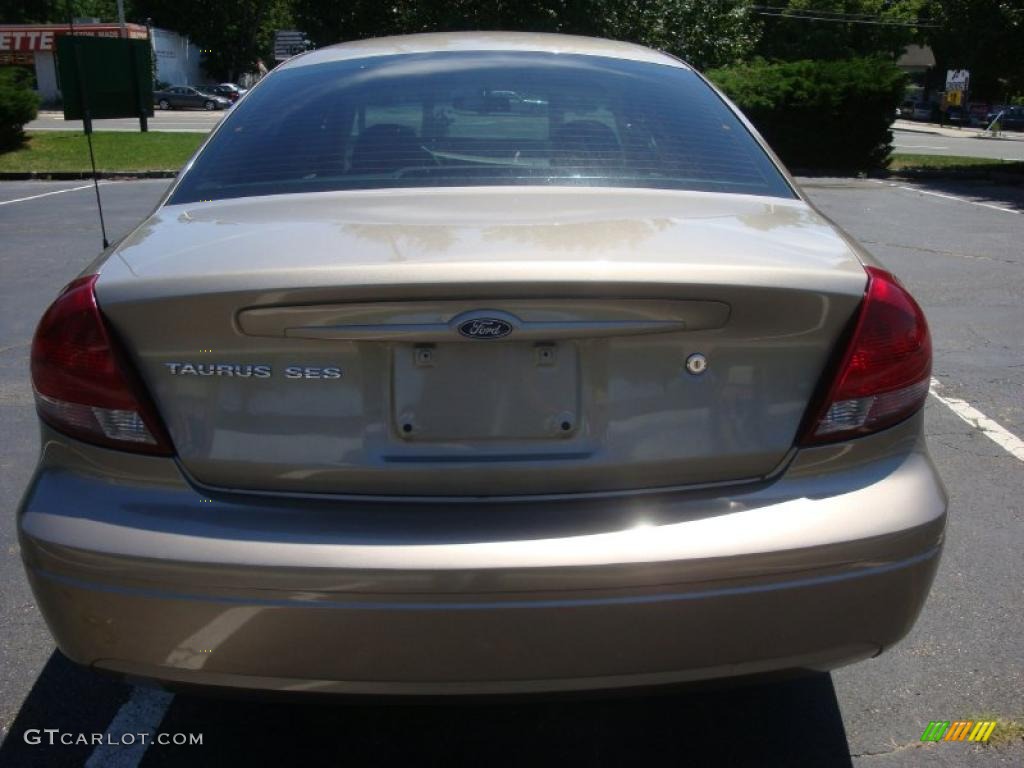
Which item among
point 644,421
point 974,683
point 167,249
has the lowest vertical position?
point 974,683

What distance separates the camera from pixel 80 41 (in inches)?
168

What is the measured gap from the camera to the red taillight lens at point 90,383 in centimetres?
211

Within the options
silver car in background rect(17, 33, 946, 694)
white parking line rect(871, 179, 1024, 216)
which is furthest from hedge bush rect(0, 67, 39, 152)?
silver car in background rect(17, 33, 946, 694)

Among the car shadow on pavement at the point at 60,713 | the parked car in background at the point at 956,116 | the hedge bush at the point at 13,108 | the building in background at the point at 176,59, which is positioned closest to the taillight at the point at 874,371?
the car shadow on pavement at the point at 60,713

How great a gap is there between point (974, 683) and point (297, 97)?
260cm

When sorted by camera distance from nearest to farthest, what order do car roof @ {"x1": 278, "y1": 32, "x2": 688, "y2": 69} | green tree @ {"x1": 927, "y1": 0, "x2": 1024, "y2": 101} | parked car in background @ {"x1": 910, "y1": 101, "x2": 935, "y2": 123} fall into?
car roof @ {"x1": 278, "y1": 32, "x2": 688, "y2": 69}, green tree @ {"x1": 927, "y1": 0, "x2": 1024, "y2": 101}, parked car in background @ {"x1": 910, "y1": 101, "x2": 935, "y2": 123}

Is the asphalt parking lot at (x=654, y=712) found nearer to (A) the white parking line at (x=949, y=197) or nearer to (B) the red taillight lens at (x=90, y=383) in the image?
(B) the red taillight lens at (x=90, y=383)

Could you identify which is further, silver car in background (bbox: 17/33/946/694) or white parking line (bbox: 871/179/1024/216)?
white parking line (bbox: 871/179/1024/216)

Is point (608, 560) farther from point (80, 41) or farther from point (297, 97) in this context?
point (80, 41)

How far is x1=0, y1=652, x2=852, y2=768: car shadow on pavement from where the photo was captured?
261cm

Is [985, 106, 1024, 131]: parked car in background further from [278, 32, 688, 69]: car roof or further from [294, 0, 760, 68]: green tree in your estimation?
[278, 32, 688, 69]: car roof

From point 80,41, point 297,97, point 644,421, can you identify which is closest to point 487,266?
point 644,421

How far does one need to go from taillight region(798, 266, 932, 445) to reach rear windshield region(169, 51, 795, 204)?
2.29 ft

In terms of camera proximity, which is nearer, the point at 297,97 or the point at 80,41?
the point at 297,97
